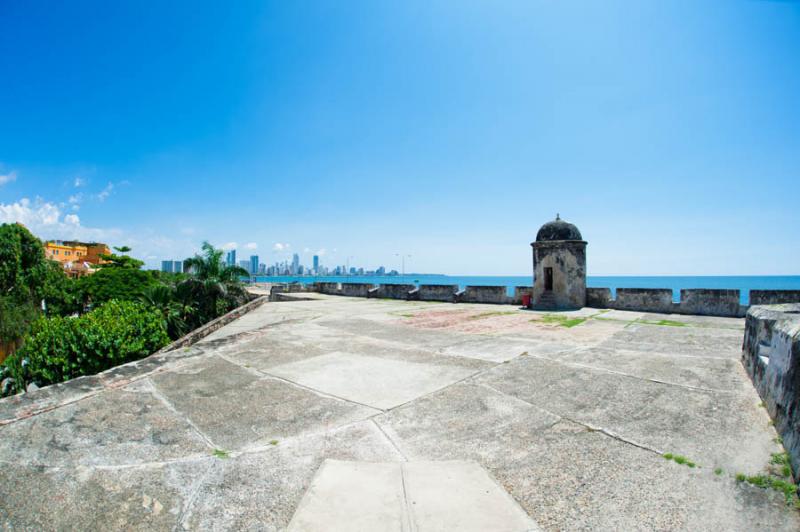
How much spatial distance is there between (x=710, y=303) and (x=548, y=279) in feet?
16.6

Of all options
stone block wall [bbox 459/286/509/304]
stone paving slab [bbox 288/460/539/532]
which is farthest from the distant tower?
stone paving slab [bbox 288/460/539/532]

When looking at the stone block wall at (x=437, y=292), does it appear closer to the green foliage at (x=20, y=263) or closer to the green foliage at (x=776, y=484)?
the green foliage at (x=776, y=484)

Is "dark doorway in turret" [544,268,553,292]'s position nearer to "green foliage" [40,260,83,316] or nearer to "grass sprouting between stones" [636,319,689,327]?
"grass sprouting between stones" [636,319,689,327]

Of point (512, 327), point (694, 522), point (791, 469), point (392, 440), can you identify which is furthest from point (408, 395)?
point (512, 327)

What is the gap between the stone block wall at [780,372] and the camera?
2.99m

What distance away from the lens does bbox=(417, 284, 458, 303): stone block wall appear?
1847 cm

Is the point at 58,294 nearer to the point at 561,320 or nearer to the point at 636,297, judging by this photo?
the point at 561,320

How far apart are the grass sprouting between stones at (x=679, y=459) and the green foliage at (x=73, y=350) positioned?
34.0ft

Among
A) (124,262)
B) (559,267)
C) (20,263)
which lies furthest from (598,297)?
(124,262)

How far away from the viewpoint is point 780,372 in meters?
3.55

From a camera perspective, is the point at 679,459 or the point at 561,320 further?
the point at 561,320

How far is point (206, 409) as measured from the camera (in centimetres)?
424

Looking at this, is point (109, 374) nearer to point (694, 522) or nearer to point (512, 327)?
point (694, 522)

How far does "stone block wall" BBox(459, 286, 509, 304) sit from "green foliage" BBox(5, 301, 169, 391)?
12.8 m
